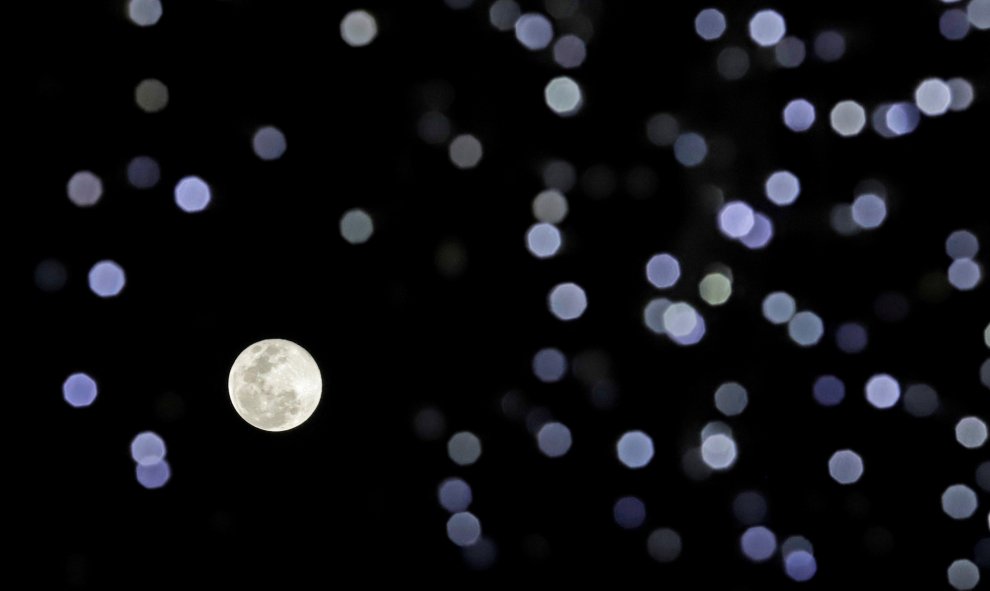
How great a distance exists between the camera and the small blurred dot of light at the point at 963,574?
2.52 meters

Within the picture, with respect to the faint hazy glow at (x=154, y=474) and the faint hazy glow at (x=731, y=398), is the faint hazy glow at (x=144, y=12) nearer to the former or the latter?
the faint hazy glow at (x=154, y=474)

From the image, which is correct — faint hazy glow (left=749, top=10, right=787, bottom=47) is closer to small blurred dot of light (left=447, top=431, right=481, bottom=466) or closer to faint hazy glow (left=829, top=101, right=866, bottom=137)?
faint hazy glow (left=829, top=101, right=866, bottom=137)

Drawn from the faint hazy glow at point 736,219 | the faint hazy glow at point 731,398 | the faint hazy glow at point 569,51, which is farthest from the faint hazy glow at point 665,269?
the faint hazy glow at point 569,51

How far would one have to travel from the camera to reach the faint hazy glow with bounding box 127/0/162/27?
223 cm

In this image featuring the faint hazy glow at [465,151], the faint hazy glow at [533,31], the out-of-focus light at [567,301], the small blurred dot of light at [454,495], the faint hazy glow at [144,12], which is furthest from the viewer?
the small blurred dot of light at [454,495]

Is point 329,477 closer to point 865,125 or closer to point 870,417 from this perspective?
point 870,417

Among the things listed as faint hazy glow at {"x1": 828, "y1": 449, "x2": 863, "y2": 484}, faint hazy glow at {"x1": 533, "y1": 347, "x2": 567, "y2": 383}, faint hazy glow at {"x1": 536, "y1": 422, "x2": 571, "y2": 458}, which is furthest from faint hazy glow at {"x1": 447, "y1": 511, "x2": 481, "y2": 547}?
faint hazy glow at {"x1": 828, "y1": 449, "x2": 863, "y2": 484}

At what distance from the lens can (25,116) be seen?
225 centimetres

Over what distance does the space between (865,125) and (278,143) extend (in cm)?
134

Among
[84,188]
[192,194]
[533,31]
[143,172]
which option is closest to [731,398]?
[533,31]

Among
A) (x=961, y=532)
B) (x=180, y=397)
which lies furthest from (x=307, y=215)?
(x=961, y=532)

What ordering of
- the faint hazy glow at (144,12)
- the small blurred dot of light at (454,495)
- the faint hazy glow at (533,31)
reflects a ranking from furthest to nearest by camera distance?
the small blurred dot of light at (454,495) < the faint hazy glow at (533,31) < the faint hazy glow at (144,12)

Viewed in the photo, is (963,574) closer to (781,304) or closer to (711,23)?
(781,304)

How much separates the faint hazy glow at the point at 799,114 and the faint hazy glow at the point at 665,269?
41cm
